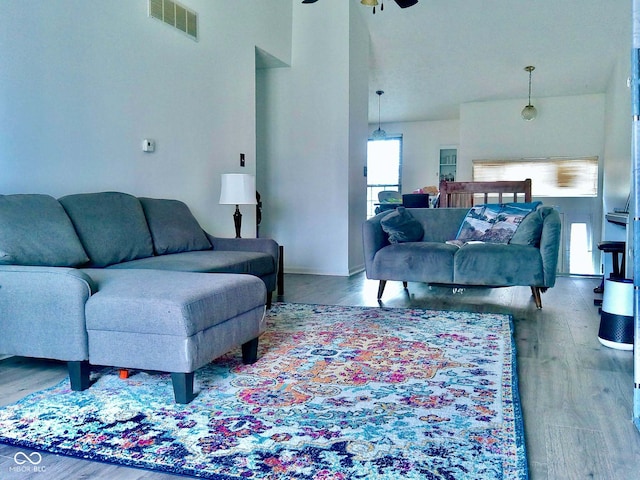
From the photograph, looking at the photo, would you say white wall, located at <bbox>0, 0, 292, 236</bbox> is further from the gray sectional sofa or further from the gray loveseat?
the gray loveseat

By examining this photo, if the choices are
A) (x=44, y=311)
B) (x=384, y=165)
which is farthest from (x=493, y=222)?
(x=384, y=165)

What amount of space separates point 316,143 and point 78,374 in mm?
4190

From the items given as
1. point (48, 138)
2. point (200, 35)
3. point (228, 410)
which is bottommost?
point (228, 410)

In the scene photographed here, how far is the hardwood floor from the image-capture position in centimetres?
143

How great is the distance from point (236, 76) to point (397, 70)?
345 centimetres

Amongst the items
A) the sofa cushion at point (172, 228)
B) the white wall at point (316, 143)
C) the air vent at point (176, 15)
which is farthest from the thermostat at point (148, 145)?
the white wall at point (316, 143)

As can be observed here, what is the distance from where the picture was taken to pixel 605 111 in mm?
8289

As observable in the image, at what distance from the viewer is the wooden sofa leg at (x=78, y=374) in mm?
1994

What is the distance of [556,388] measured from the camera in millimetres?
2078

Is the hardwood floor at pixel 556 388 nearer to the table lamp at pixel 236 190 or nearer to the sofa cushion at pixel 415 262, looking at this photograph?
the sofa cushion at pixel 415 262

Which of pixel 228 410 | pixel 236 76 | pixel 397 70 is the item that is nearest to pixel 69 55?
pixel 236 76

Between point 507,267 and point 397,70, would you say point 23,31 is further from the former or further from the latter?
point 397,70

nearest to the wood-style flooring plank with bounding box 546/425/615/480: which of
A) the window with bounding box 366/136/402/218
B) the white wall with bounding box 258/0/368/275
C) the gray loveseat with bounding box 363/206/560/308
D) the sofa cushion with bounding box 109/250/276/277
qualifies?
the sofa cushion with bounding box 109/250/276/277

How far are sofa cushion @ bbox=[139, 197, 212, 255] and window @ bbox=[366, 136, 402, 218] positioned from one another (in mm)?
7770
